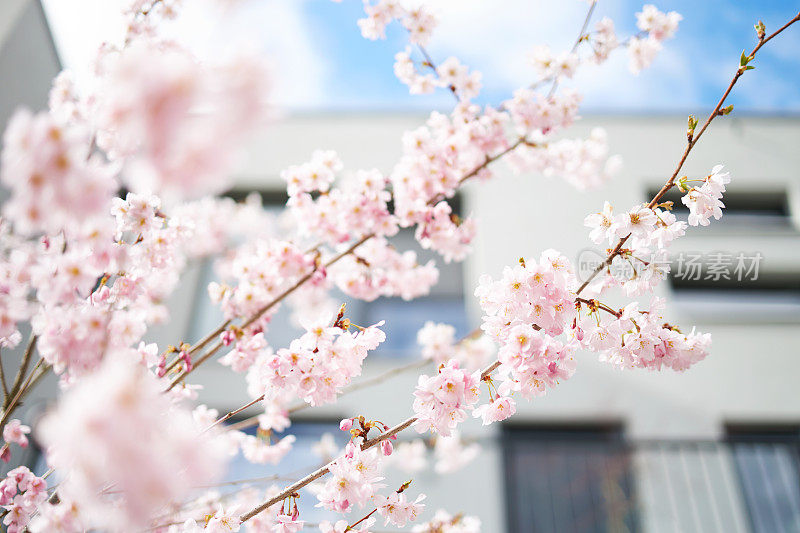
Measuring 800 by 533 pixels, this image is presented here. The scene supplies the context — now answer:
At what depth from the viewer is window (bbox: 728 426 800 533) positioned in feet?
11.1

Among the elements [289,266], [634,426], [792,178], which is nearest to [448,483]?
[634,426]

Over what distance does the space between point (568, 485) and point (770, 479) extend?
1454 mm

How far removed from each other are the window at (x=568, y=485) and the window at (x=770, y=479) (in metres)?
0.80

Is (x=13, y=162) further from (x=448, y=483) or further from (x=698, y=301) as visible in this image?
(x=698, y=301)

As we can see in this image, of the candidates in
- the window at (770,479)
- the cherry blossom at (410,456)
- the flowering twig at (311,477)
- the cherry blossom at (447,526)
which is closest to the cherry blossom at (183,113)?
the flowering twig at (311,477)

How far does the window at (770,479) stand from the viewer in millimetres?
3395

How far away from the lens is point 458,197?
534 cm

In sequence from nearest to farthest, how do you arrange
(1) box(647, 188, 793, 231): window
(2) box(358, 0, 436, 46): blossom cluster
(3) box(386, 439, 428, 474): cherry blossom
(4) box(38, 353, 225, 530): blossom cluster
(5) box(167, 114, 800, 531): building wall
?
(4) box(38, 353, 225, 530): blossom cluster → (2) box(358, 0, 436, 46): blossom cluster → (3) box(386, 439, 428, 474): cherry blossom → (5) box(167, 114, 800, 531): building wall → (1) box(647, 188, 793, 231): window

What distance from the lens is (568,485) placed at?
3600 millimetres

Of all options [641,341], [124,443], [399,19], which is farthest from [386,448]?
[399,19]

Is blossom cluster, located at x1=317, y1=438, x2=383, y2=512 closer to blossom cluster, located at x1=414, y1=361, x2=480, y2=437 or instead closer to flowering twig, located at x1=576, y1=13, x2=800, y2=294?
blossom cluster, located at x1=414, y1=361, x2=480, y2=437

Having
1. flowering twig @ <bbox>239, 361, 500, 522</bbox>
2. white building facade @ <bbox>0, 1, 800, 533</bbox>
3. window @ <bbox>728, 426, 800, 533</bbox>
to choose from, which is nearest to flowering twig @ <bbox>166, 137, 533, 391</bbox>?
flowering twig @ <bbox>239, 361, 500, 522</bbox>

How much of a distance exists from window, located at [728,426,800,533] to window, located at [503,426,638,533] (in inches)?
31.3

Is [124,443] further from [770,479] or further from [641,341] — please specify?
[770,479]
